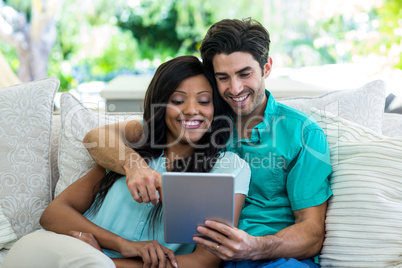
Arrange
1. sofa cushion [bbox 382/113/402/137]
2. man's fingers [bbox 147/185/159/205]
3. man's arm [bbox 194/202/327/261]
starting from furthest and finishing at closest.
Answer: sofa cushion [bbox 382/113/402/137] → man's fingers [bbox 147/185/159/205] → man's arm [bbox 194/202/327/261]

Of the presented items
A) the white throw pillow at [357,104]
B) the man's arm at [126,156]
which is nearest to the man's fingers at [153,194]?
the man's arm at [126,156]

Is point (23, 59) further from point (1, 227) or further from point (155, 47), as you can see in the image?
point (1, 227)

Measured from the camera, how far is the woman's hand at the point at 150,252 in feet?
4.18

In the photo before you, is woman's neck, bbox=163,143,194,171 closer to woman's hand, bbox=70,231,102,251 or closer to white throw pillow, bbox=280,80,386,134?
woman's hand, bbox=70,231,102,251

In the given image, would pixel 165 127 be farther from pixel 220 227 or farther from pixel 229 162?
pixel 220 227

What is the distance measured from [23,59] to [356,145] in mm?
7596

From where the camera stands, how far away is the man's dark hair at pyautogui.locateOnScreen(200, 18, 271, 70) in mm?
1525

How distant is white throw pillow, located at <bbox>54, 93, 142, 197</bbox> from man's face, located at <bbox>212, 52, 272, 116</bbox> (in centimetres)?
53

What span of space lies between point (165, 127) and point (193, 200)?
0.58 m

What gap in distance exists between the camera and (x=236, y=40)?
1.52m

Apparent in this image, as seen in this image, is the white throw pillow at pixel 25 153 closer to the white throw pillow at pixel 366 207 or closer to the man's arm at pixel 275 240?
the man's arm at pixel 275 240

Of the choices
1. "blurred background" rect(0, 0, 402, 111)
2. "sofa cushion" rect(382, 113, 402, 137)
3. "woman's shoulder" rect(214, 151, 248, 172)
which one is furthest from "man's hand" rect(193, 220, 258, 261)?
"blurred background" rect(0, 0, 402, 111)

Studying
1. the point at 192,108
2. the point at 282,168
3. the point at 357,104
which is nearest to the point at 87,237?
the point at 192,108

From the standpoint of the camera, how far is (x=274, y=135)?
5.00ft
